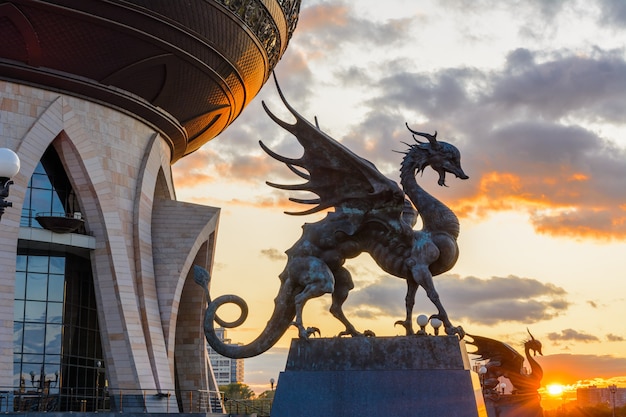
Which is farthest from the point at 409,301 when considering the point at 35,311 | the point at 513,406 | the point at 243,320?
the point at 35,311

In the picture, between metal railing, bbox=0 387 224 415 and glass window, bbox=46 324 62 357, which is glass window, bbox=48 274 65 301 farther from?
metal railing, bbox=0 387 224 415

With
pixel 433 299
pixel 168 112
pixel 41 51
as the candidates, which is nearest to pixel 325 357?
pixel 433 299

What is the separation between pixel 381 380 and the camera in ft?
36.2

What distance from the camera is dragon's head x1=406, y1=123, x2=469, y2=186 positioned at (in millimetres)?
12320

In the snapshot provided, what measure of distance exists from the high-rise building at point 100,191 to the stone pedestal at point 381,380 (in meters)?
14.1

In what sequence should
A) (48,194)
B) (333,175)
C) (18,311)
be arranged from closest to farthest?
(333,175)
(18,311)
(48,194)

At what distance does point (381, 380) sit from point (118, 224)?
1754 centimetres

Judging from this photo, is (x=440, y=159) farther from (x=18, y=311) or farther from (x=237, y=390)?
(x=237, y=390)

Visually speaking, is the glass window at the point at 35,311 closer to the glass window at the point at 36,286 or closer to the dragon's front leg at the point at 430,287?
the glass window at the point at 36,286

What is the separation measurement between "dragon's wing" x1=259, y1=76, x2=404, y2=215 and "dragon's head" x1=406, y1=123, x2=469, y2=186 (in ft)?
2.14

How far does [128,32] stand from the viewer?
26.0 m

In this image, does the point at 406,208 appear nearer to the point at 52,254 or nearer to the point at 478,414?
the point at 478,414

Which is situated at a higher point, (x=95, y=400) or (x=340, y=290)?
(x=95, y=400)

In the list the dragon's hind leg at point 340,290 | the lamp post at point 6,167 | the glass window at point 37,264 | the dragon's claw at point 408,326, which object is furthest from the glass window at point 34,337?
the dragon's claw at point 408,326
